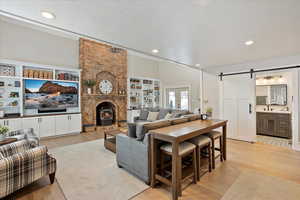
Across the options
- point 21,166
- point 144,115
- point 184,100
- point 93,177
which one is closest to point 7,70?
point 21,166

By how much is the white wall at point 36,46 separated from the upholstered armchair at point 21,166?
3811mm

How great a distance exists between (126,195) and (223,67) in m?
4.58

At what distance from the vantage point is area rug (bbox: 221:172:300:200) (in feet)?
6.27

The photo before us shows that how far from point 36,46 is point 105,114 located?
11.6ft

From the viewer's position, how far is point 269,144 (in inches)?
156

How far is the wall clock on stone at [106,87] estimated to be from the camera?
6344mm

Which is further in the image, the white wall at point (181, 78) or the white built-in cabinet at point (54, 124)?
the white wall at point (181, 78)

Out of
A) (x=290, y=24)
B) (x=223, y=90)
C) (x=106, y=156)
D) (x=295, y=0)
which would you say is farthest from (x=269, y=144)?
(x=106, y=156)

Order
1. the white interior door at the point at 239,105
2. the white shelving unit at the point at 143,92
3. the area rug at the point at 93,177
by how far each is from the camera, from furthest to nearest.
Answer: the white shelving unit at the point at 143,92 → the white interior door at the point at 239,105 → the area rug at the point at 93,177

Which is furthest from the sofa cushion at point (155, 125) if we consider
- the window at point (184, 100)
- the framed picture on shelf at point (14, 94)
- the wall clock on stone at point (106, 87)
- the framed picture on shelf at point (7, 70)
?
the window at point (184, 100)

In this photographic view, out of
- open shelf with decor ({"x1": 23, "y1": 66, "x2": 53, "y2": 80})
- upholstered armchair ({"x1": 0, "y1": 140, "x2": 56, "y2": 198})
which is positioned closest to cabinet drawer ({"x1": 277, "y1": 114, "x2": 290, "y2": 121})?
upholstered armchair ({"x1": 0, "y1": 140, "x2": 56, "y2": 198})

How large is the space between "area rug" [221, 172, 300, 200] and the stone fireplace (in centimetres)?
531

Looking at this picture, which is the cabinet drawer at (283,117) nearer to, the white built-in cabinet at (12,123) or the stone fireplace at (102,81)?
the stone fireplace at (102,81)

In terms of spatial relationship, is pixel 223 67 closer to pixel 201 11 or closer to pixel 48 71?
pixel 201 11
